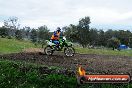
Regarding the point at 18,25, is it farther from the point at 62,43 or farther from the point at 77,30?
the point at 62,43

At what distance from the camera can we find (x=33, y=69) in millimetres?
16891

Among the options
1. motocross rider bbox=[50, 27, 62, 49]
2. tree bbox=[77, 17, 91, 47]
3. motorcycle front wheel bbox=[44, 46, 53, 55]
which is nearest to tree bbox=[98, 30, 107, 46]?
tree bbox=[77, 17, 91, 47]

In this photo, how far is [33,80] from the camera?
15.9m

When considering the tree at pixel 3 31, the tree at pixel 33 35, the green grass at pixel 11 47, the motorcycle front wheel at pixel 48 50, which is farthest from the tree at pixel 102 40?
the motorcycle front wheel at pixel 48 50

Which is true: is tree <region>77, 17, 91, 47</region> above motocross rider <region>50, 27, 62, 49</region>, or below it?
above

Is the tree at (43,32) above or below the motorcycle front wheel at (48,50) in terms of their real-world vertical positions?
above

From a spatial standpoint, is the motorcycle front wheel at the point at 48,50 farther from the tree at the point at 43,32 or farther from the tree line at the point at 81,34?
the tree at the point at 43,32

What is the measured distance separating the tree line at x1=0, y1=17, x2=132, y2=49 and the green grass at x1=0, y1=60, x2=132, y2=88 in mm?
33957

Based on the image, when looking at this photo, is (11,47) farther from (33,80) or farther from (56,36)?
(33,80)

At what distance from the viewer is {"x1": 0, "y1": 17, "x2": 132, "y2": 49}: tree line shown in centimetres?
6424

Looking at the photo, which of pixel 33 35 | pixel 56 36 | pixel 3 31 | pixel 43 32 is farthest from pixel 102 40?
pixel 56 36

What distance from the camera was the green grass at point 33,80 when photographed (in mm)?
15188

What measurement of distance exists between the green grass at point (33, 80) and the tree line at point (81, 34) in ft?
111

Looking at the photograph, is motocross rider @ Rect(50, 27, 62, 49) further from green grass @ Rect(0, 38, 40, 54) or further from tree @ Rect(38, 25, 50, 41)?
tree @ Rect(38, 25, 50, 41)
